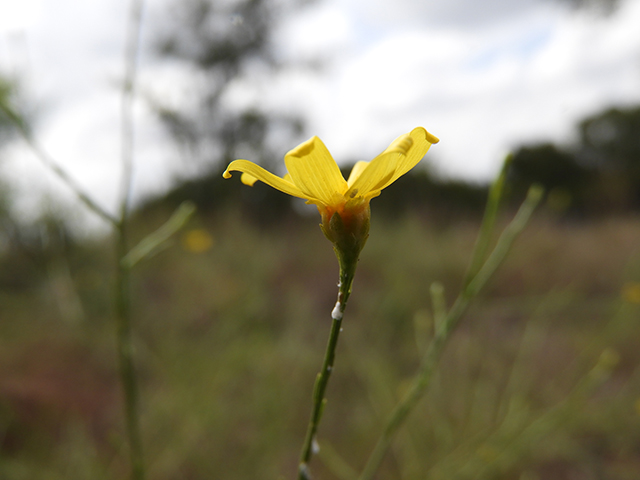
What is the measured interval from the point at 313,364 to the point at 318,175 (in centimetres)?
223

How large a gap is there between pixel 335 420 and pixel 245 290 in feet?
4.63

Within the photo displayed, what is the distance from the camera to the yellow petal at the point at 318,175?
0.83 feet

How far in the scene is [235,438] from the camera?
178 centimetres

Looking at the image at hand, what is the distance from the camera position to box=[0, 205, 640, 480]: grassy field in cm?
145

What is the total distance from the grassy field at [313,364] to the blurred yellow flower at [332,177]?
560mm

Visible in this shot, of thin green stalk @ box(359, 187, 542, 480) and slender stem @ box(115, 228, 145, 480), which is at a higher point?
slender stem @ box(115, 228, 145, 480)

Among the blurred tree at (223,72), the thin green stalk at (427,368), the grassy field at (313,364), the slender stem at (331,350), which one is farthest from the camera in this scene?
the blurred tree at (223,72)

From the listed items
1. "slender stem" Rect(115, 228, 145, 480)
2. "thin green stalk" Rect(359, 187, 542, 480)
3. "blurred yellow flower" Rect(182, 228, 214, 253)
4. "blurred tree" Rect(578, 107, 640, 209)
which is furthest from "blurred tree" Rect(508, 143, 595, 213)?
"slender stem" Rect(115, 228, 145, 480)

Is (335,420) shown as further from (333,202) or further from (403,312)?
(333,202)

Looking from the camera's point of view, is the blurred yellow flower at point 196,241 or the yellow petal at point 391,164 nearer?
the yellow petal at point 391,164

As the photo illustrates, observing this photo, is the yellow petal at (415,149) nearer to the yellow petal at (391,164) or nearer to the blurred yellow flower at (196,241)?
the yellow petal at (391,164)

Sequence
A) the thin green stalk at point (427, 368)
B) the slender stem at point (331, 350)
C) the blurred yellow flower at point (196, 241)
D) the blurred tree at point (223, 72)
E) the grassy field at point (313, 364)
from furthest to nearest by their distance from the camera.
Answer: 1. the blurred tree at point (223, 72)
2. the blurred yellow flower at point (196, 241)
3. the grassy field at point (313, 364)
4. the thin green stalk at point (427, 368)
5. the slender stem at point (331, 350)

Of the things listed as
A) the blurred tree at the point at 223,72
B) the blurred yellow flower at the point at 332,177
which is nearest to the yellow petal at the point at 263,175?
the blurred yellow flower at the point at 332,177

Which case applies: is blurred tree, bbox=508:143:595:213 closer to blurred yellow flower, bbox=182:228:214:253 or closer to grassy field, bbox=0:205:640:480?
grassy field, bbox=0:205:640:480
